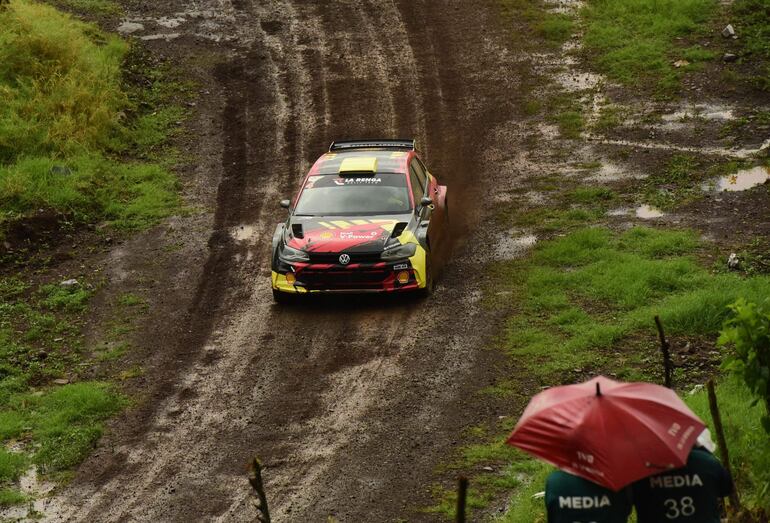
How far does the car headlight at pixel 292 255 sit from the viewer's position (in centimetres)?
1412

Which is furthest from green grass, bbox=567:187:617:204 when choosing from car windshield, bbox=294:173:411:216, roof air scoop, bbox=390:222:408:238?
roof air scoop, bbox=390:222:408:238

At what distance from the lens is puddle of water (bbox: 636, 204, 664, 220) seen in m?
16.7

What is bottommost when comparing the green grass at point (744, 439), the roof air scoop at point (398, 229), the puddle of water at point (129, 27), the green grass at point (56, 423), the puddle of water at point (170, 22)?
the puddle of water at point (170, 22)

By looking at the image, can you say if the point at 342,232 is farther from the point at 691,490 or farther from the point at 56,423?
the point at 691,490

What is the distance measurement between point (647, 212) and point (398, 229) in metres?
4.52

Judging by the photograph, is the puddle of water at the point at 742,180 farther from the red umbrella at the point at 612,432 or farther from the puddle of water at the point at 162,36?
the puddle of water at the point at 162,36

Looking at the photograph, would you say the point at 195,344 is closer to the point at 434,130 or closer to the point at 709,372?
the point at 709,372

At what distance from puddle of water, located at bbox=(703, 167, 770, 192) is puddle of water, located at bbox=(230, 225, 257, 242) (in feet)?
23.5

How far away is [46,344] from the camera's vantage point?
1375 cm

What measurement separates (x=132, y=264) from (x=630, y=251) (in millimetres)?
7146

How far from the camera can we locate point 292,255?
14.2 m

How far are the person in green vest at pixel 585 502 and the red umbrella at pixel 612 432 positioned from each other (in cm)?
9

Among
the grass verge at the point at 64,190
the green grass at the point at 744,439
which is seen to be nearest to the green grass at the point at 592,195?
the grass verge at the point at 64,190

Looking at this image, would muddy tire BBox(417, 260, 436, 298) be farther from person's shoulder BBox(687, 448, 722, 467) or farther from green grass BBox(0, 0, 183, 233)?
person's shoulder BBox(687, 448, 722, 467)
